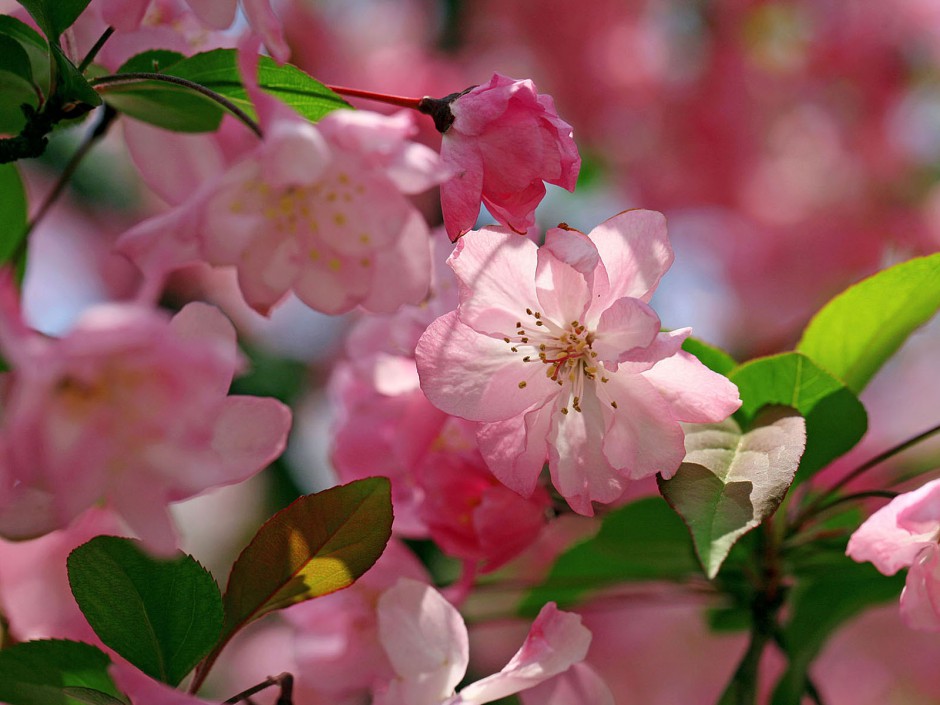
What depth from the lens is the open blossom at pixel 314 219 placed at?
71cm

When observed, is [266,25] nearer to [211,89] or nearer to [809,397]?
[211,89]

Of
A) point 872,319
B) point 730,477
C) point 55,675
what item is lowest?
point 55,675

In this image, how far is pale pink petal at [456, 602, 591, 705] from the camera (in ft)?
2.69

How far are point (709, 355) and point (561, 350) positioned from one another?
140 millimetres

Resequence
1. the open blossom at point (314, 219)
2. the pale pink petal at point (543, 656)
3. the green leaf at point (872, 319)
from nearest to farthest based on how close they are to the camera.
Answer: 1. the open blossom at point (314, 219)
2. the pale pink petal at point (543, 656)
3. the green leaf at point (872, 319)

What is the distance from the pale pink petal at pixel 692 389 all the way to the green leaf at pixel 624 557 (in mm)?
255

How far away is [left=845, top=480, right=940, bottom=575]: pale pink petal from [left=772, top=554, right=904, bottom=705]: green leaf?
27cm

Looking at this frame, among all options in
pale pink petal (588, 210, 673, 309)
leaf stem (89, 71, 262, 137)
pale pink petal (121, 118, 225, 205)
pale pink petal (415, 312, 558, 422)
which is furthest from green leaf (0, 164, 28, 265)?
pale pink petal (588, 210, 673, 309)

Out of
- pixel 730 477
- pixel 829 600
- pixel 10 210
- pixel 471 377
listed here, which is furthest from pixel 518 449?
pixel 10 210

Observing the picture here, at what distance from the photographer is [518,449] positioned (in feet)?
2.85

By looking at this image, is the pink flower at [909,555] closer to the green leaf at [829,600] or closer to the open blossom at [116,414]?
the green leaf at [829,600]

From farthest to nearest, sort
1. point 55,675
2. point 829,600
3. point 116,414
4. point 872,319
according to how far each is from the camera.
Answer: point 829,600 < point 872,319 < point 55,675 < point 116,414

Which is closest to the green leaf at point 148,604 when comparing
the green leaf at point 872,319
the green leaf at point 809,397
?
the green leaf at point 809,397

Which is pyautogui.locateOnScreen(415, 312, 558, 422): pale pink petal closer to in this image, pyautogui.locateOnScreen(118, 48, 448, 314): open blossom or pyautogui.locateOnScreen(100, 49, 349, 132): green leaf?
pyautogui.locateOnScreen(118, 48, 448, 314): open blossom
